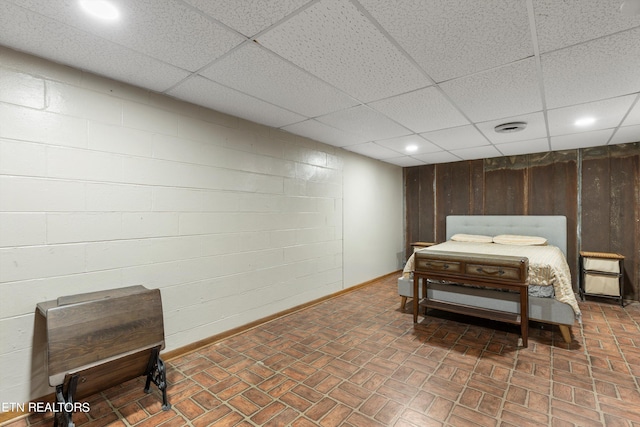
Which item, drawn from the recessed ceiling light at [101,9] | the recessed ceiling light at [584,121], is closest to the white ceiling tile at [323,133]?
the recessed ceiling light at [101,9]

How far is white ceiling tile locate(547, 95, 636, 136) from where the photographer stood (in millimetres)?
2744

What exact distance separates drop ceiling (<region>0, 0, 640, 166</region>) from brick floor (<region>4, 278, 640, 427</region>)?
2.34 metres

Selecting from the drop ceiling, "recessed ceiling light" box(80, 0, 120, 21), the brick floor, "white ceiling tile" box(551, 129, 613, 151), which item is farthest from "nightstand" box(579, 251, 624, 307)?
"recessed ceiling light" box(80, 0, 120, 21)

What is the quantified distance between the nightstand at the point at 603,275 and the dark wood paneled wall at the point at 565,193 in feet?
1.39

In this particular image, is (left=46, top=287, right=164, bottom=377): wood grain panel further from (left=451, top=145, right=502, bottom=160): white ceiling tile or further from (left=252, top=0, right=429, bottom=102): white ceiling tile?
(left=451, top=145, right=502, bottom=160): white ceiling tile

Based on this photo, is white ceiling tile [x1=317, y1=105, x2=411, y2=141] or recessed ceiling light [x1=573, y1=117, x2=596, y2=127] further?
recessed ceiling light [x1=573, y1=117, x2=596, y2=127]

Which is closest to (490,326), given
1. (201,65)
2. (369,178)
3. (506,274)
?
(506,274)

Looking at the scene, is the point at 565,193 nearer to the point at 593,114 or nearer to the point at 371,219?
the point at 593,114

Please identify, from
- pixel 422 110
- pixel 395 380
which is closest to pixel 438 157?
pixel 422 110

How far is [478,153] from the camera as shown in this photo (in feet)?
16.6

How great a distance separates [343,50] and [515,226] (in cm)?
472

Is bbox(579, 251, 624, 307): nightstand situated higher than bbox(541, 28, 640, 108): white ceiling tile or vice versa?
bbox(541, 28, 640, 108): white ceiling tile

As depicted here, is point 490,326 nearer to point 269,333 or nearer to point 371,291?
point 371,291

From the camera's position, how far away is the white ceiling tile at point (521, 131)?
10.5 ft
